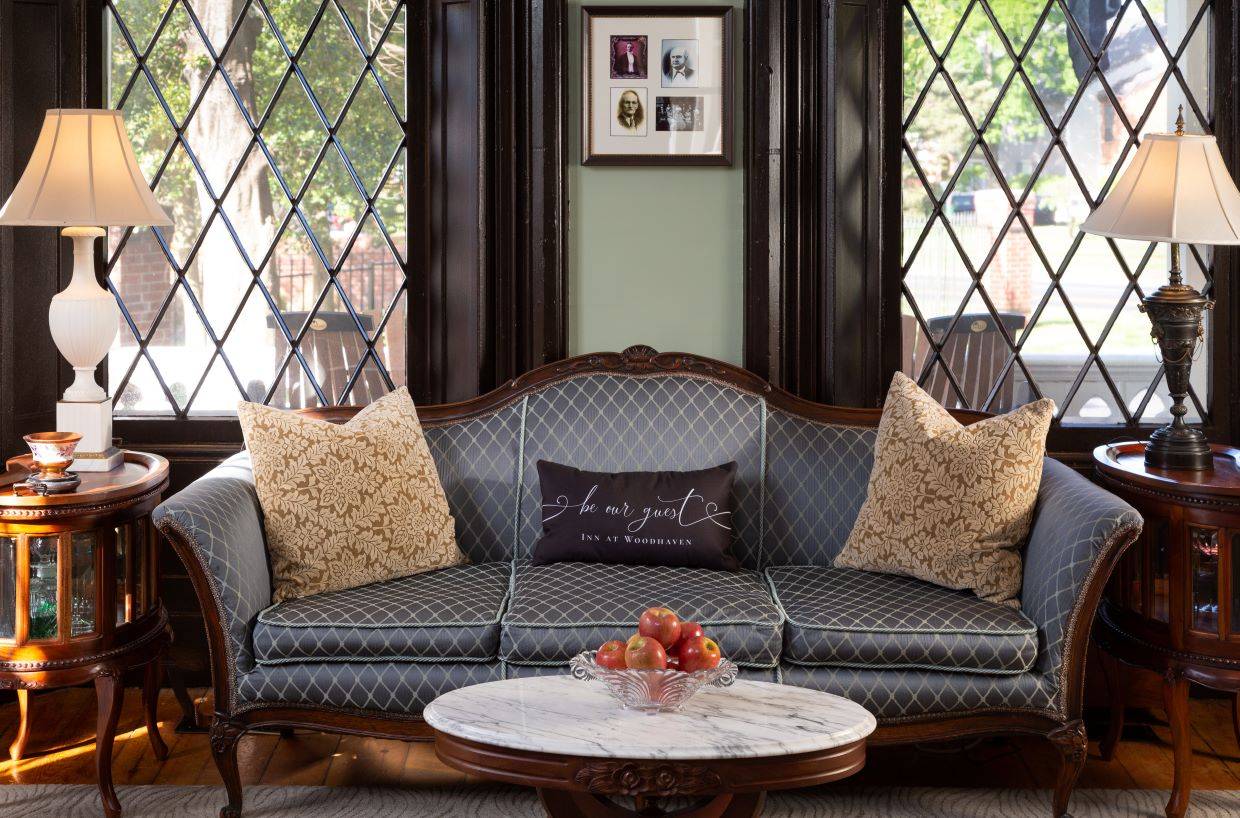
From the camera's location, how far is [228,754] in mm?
2861

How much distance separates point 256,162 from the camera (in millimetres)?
3789

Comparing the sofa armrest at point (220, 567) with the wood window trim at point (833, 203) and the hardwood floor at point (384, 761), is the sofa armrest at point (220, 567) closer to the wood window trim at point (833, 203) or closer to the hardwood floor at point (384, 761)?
the hardwood floor at point (384, 761)

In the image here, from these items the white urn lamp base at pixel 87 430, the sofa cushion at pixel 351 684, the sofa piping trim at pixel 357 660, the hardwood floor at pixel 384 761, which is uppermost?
the white urn lamp base at pixel 87 430

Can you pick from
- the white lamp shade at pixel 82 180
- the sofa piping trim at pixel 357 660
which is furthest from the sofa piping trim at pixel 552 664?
the white lamp shade at pixel 82 180

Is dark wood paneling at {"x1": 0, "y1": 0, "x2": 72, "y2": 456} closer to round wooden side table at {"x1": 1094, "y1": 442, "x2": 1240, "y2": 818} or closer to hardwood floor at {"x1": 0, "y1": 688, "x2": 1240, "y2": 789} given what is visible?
hardwood floor at {"x1": 0, "y1": 688, "x2": 1240, "y2": 789}

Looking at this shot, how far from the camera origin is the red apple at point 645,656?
226 cm

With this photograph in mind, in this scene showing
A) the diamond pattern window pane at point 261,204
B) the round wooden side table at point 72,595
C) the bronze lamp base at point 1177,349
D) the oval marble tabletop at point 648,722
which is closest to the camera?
the oval marble tabletop at point 648,722

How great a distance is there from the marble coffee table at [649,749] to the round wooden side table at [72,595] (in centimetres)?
106

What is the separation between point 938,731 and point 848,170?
65.0 inches

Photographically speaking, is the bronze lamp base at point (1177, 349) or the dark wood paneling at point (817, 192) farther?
the dark wood paneling at point (817, 192)

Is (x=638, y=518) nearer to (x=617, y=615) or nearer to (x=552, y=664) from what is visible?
(x=617, y=615)

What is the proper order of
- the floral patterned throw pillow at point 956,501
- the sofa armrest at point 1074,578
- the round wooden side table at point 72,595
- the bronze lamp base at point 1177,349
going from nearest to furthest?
the sofa armrest at point 1074,578 < the round wooden side table at point 72,595 < the floral patterned throw pillow at point 956,501 < the bronze lamp base at point 1177,349

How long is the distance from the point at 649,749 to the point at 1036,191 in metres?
2.35

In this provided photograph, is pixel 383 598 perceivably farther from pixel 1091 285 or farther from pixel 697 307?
pixel 1091 285
